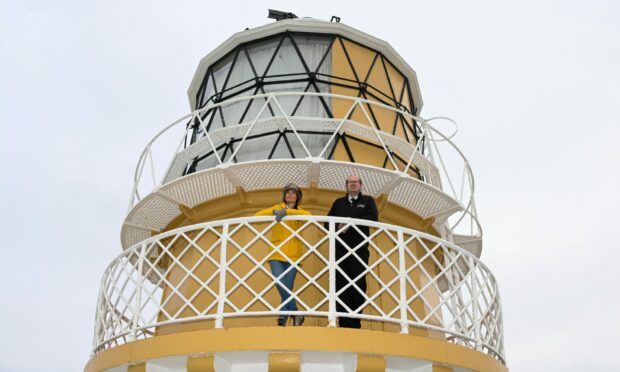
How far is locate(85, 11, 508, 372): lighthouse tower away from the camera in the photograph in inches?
272

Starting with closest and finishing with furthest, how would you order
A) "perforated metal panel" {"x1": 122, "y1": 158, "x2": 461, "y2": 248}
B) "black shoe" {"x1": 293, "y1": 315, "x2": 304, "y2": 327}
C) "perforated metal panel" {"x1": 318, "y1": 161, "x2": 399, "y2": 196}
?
"black shoe" {"x1": 293, "y1": 315, "x2": 304, "y2": 327} < "perforated metal panel" {"x1": 318, "y1": 161, "x2": 399, "y2": 196} < "perforated metal panel" {"x1": 122, "y1": 158, "x2": 461, "y2": 248}

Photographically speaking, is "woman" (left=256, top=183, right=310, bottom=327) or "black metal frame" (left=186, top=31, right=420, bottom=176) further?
"black metal frame" (left=186, top=31, right=420, bottom=176)

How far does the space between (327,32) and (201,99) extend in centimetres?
287

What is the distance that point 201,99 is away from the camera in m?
12.5

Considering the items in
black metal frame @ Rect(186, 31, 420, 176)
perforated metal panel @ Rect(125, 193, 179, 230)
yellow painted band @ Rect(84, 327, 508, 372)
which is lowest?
yellow painted band @ Rect(84, 327, 508, 372)

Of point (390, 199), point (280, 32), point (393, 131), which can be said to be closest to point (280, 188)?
point (390, 199)

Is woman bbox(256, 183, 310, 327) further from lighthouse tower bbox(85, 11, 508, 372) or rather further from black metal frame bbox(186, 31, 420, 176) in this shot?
black metal frame bbox(186, 31, 420, 176)

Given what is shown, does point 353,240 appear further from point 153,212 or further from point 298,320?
point 153,212

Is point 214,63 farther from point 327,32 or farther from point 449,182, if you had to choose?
point 449,182

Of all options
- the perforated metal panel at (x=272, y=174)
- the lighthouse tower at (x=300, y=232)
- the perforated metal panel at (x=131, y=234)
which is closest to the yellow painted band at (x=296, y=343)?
the lighthouse tower at (x=300, y=232)

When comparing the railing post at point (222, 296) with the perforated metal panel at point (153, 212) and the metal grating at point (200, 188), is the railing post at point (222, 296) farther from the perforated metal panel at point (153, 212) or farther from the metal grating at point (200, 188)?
the perforated metal panel at point (153, 212)

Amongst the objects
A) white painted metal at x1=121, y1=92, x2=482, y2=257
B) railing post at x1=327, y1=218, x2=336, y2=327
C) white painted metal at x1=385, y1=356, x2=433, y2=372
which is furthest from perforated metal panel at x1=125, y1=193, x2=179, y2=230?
white painted metal at x1=385, y1=356, x2=433, y2=372

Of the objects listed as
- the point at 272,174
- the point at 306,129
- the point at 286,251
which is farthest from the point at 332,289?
the point at 306,129

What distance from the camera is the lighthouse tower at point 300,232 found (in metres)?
6.91
